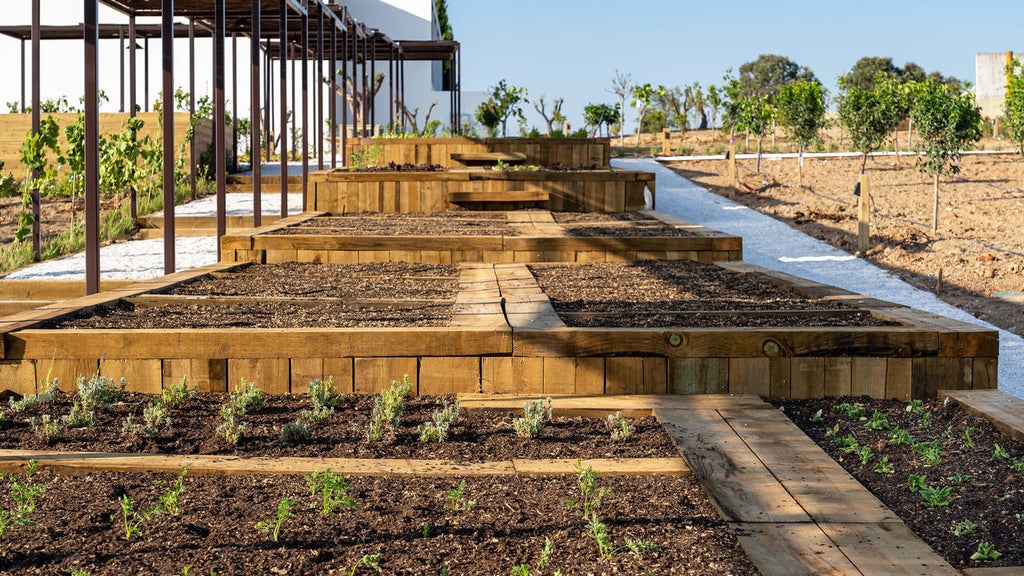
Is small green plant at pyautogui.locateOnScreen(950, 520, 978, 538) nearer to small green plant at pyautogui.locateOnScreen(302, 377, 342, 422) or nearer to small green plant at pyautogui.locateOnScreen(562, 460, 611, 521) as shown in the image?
small green plant at pyautogui.locateOnScreen(562, 460, 611, 521)

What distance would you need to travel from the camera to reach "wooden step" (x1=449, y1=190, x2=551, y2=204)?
37.7 ft

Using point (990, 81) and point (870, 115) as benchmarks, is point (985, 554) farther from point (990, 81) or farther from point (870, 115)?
point (990, 81)

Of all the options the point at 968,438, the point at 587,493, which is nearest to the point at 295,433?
the point at 587,493

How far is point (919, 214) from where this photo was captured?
1669 cm

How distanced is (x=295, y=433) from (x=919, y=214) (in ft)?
50.9

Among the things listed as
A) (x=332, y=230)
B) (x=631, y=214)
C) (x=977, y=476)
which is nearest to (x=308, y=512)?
(x=977, y=476)

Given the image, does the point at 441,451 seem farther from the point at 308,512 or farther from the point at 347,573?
the point at 347,573

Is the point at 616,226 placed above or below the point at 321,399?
above

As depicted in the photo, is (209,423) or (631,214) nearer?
(209,423)

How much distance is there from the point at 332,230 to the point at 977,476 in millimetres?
6220

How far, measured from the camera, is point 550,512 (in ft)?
8.19

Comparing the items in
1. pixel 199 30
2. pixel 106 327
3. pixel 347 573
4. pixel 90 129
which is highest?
pixel 199 30

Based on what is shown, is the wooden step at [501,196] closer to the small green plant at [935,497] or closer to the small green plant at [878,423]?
the small green plant at [878,423]

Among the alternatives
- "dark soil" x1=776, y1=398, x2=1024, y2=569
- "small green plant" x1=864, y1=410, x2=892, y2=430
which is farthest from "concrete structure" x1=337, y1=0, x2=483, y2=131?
"small green plant" x1=864, y1=410, x2=892, y2=430
